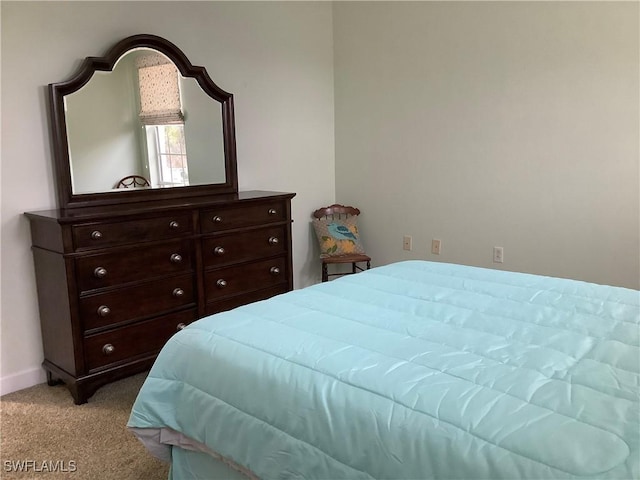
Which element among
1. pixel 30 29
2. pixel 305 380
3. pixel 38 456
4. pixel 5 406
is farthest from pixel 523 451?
pixel 30 29

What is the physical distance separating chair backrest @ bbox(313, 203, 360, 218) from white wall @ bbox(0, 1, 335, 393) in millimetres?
95

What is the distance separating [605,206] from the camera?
3.27 meters

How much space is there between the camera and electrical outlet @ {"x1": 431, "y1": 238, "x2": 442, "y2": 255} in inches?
160

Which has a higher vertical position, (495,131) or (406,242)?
(495,131)

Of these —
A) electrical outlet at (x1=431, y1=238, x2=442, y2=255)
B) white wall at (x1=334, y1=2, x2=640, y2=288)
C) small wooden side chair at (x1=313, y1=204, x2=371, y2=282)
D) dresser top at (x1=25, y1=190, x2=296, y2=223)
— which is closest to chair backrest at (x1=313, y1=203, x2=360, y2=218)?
small wooden side chair at (x1=313, y1=204, x2=371, y2=282)

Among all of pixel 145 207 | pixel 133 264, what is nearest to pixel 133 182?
pixel 145 207

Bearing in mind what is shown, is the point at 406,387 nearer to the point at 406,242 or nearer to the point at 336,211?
the point at 406,242

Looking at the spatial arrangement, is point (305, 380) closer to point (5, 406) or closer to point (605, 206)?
point (5, 406)

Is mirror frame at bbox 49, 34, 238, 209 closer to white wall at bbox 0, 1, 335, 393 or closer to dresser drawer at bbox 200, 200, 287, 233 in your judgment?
white wall at bbox 0, 1, 335, 393

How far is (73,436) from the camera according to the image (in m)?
2.42

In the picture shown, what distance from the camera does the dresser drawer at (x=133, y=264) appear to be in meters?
2.66

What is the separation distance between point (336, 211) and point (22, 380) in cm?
250

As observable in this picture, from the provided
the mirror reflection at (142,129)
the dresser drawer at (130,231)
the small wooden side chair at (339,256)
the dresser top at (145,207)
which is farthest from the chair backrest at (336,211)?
the dresser drawer at (130,231)

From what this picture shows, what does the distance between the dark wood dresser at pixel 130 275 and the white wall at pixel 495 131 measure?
4.35ft
